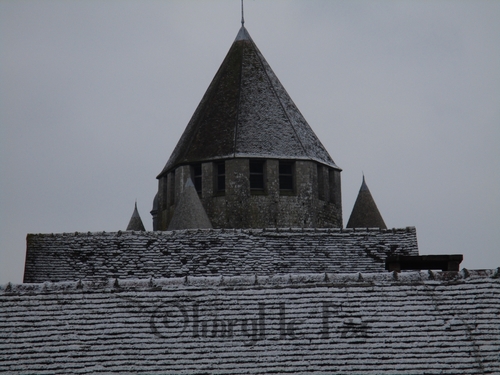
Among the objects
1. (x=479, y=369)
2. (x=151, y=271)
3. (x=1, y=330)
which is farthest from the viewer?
(x=151, y=271)

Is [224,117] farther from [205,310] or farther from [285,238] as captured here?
[205,310]

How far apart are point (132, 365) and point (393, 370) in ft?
10.2

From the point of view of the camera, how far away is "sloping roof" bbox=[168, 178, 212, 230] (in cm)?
2170

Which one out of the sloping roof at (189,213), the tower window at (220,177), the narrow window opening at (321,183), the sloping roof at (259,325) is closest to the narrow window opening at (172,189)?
the tower window at (220,177)

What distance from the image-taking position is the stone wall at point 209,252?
16359mm

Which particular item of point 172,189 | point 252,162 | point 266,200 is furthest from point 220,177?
point 172,189

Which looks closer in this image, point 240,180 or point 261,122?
point 240,180

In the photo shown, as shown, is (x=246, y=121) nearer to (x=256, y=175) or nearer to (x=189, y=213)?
(x=256, y=175)

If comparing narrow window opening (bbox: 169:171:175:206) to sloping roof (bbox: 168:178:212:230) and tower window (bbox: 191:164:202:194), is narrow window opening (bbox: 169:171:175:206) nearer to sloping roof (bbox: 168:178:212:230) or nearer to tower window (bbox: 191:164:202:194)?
tower window (bbox: 191:164:202:194)

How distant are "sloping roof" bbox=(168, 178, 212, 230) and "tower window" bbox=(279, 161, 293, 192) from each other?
302cm

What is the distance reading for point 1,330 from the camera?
33.9 ft

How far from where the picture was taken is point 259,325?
10.3 metres

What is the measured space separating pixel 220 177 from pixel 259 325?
47.6ft

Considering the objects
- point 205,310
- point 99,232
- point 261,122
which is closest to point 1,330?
point 205,310
